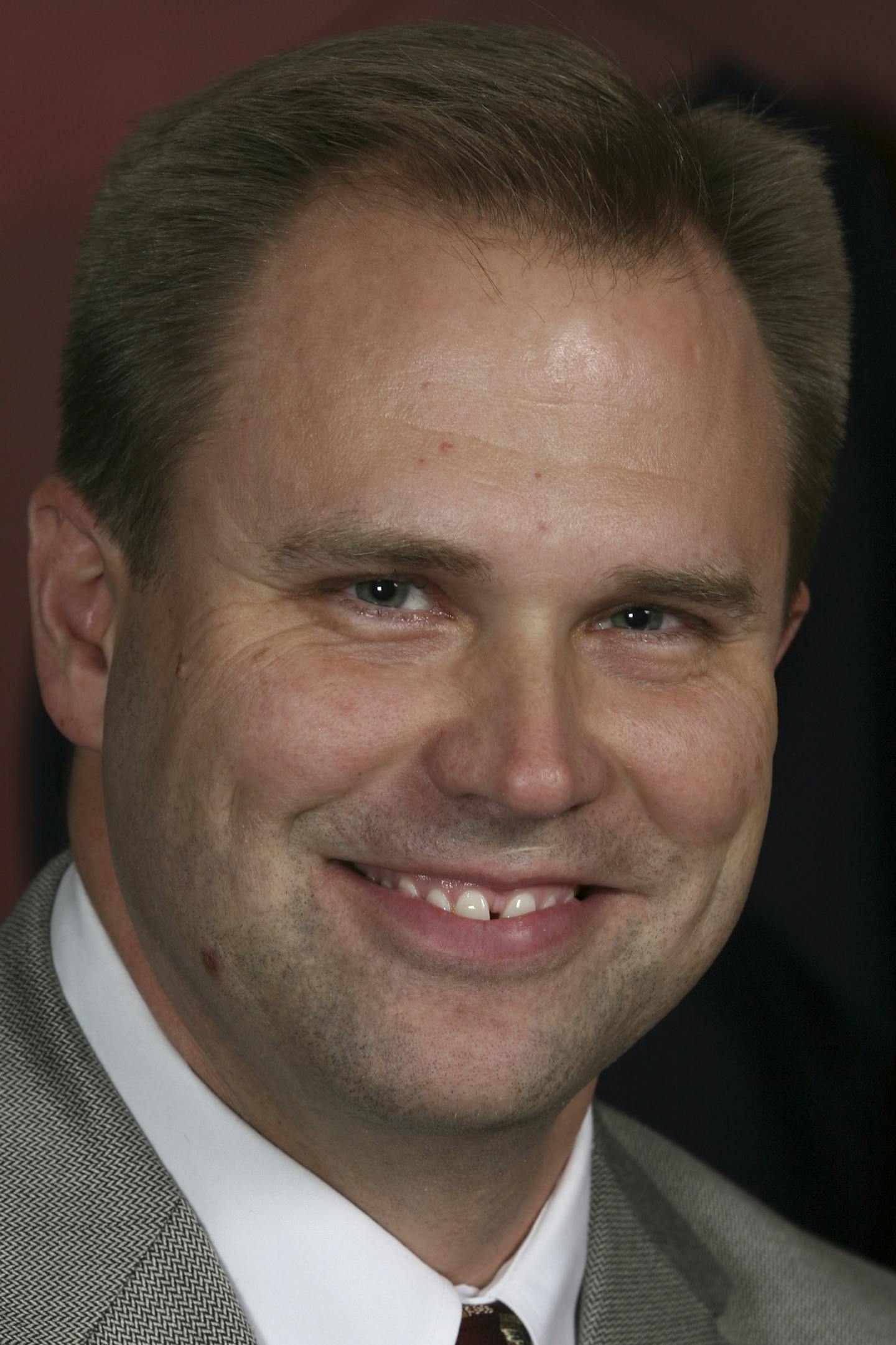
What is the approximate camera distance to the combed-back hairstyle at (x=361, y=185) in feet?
6.28

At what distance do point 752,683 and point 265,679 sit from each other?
2.04 ft

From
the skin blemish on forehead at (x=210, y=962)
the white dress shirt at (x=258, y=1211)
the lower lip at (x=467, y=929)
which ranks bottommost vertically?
the white dress shirt at (x=258, y=1211)

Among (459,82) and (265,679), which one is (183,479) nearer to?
(265,679)

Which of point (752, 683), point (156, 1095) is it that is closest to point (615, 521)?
point (752, 683)

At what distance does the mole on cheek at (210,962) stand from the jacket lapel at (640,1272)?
75 cm

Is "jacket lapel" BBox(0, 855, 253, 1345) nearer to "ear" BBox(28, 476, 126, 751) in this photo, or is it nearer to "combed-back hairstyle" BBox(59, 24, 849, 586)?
"ear" BBox(28, 476, 126, 751)

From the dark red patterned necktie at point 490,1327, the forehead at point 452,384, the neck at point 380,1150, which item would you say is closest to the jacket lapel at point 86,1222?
the neck at point 380,1150

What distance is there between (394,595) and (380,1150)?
2.11 feet

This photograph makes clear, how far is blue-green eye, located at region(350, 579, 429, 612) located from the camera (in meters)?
1.88

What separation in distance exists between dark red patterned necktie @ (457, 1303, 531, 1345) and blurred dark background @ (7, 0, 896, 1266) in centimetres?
106

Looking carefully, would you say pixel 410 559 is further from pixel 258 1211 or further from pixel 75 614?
pixel 258 1211

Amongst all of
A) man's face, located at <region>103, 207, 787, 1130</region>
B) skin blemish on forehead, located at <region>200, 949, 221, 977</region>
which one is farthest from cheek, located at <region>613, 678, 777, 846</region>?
skin blemish on forehead, located at <region>200, 949, 221, 977</region>

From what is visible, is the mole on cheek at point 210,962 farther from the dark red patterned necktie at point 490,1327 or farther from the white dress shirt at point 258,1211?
the dark red patterned necktie at point 490,1327

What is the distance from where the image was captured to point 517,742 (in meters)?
1.75
